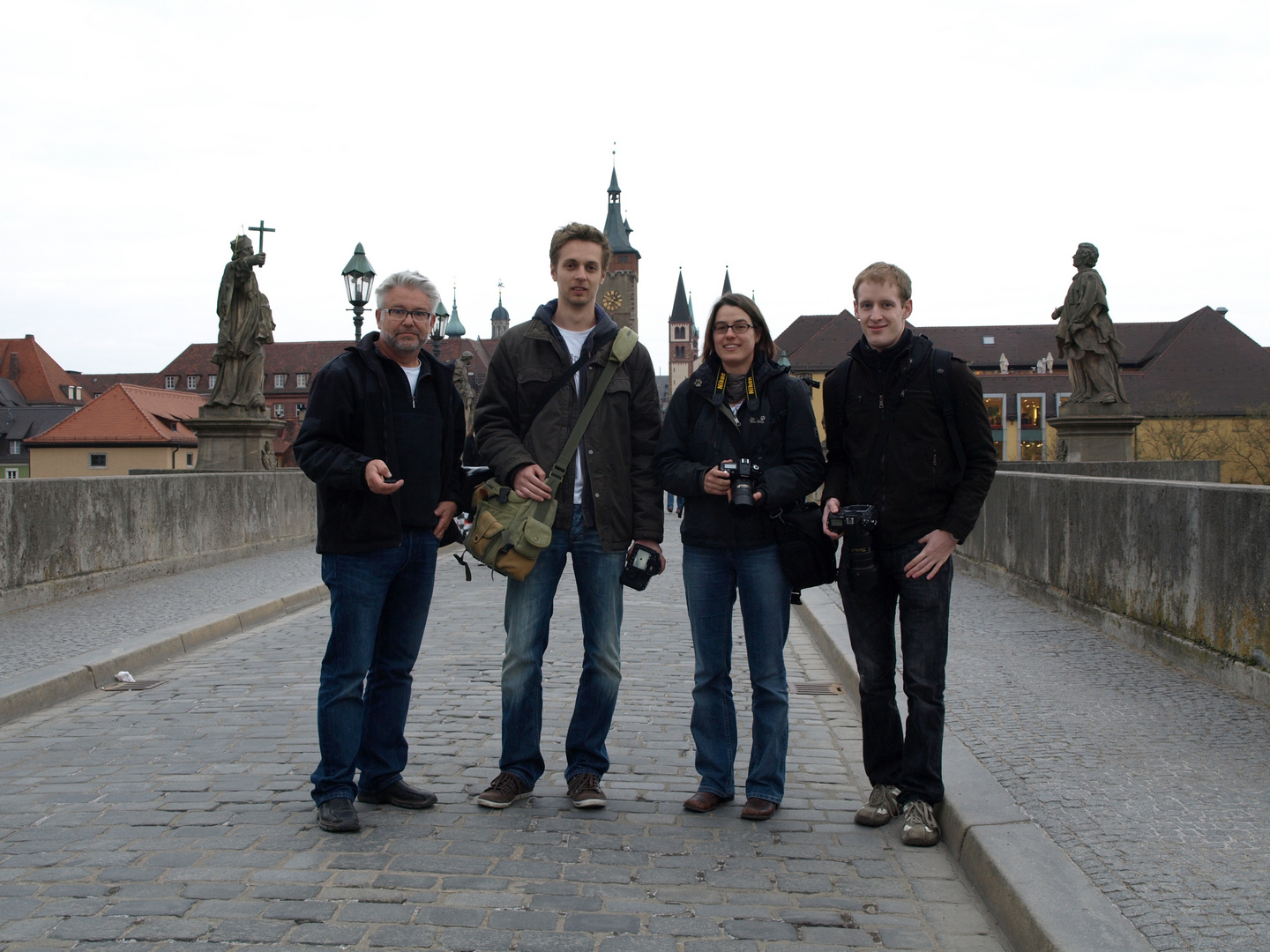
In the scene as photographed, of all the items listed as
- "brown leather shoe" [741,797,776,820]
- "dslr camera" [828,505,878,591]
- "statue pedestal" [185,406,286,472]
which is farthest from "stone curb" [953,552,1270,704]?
"statue pedestal" [185,406,286,472]

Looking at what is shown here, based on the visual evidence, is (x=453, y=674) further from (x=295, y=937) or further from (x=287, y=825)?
Result: (x=295, y=937)

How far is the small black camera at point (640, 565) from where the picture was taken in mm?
4270

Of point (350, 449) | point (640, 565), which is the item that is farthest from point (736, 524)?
point (350, 449)

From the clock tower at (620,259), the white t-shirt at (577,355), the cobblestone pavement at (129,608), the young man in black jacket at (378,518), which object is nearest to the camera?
the young man in black jacket at (378,518)

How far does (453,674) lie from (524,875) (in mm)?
3514

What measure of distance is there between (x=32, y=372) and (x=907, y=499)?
370ft

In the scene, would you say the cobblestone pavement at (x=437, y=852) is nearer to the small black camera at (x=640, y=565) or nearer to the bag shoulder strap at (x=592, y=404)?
the small black camera at (x=640, y=565)

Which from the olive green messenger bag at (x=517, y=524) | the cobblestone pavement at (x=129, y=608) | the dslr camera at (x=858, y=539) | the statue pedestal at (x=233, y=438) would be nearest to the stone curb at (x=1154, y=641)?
the dslr camera at (x=858, y=539)

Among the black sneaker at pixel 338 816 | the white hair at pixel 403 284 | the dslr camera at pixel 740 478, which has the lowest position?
the black sneaker at pixel 338 816

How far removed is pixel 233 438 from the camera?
18.7 m

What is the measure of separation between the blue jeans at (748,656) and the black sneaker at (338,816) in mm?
1322

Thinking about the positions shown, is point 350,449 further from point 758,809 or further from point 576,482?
point 758,809

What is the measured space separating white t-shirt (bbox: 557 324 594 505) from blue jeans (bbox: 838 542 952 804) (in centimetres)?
106

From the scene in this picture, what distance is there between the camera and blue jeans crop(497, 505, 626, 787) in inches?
171
